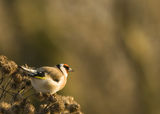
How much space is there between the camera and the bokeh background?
722 inches

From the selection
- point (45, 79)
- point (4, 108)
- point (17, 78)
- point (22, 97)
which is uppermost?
point (45, 79)

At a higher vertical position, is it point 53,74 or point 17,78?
point 53,74

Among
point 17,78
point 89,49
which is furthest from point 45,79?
point 89,49

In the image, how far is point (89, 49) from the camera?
66.3 ft

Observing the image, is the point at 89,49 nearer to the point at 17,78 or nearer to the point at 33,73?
the point at 33,73

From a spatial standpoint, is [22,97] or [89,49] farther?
[89,49]

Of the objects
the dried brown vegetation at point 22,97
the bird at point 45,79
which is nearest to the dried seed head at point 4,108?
the dried brown vegetation at point 22,97

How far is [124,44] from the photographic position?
2316 cm

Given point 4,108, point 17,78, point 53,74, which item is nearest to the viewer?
point 4,108

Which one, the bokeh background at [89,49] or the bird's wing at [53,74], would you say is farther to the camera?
the bokeh background at [89,49]

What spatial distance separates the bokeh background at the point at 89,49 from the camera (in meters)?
18.3

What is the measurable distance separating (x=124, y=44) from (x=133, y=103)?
4.72m

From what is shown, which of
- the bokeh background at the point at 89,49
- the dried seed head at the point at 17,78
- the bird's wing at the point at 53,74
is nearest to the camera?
the dried seed head at the point at 17,78

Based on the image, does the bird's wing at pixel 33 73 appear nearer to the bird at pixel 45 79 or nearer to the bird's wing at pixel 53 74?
the bird at pixel 45 79
